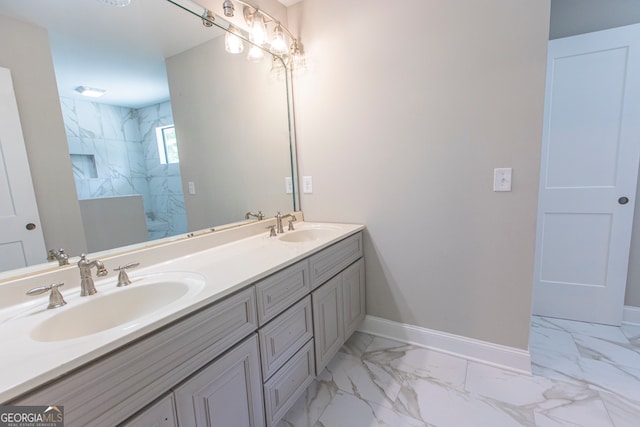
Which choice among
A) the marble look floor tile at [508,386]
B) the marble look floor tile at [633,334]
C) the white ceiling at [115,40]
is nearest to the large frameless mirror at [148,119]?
the white ceiling at [115,40]

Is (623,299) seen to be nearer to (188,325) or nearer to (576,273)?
(576,273)

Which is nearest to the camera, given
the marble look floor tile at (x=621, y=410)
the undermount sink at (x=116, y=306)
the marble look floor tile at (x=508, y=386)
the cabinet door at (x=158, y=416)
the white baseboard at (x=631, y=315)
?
the cabinet door at (x=158, y=416)

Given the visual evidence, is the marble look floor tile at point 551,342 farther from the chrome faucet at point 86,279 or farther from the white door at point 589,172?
the chrome faucet at point 86,279

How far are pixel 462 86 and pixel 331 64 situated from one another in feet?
2.73

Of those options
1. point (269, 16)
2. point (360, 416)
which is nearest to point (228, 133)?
point (269, 16)

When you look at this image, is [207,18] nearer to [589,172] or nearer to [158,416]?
[158,416]

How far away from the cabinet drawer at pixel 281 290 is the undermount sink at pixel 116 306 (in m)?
0.24

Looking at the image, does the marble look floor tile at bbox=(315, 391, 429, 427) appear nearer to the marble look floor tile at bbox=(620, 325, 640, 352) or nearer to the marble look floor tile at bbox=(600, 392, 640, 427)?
the marble look floor tile at bbox=(600, 392, 640, 427)

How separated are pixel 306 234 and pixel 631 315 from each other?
236 centimetres

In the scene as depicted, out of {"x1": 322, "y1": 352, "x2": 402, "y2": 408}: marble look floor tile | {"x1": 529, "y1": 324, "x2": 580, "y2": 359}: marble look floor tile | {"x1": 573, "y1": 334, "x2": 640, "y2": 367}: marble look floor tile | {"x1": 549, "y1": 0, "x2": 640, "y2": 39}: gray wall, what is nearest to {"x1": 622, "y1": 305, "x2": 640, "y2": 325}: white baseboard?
{"x1": 573, "y1": 334, "x2": 640, "y2": 367}: marble look floor tile

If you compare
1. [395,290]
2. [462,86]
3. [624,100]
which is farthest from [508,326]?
[624,100]

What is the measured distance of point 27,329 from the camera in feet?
2.57

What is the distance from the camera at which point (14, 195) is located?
962 mm

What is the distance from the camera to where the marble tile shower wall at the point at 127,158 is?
1.09 m
